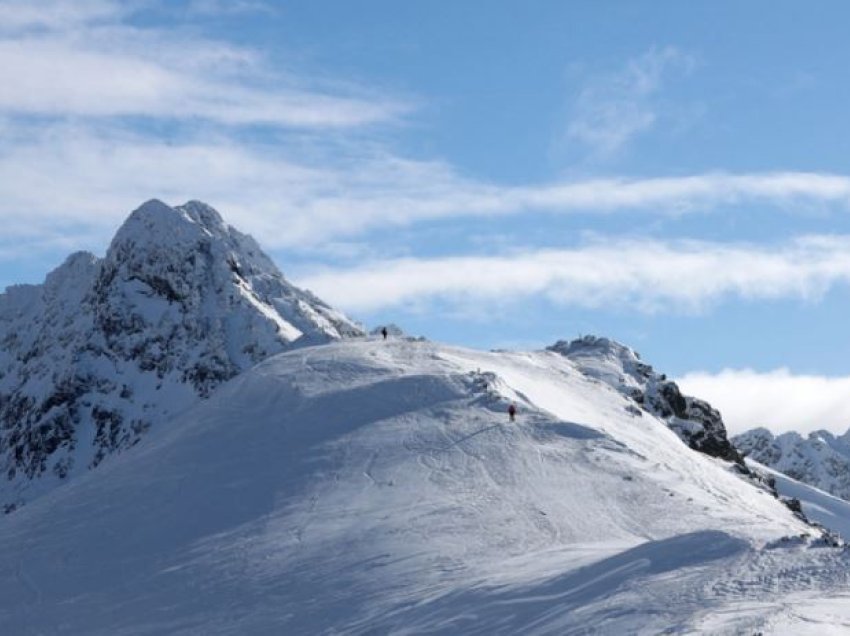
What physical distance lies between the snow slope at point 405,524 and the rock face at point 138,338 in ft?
344

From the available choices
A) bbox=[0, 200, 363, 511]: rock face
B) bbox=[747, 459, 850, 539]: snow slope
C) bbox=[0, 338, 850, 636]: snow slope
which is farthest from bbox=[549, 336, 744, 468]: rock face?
bbox=[0, 200, 363, 511]: rock face

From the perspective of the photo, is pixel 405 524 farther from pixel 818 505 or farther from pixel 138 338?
pixel 138 338

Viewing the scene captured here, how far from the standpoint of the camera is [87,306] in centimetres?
18800

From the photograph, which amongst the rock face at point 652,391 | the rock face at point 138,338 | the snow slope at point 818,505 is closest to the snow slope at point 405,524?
the rock face at point 652,391

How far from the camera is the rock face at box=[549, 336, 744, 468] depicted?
76.1 metres

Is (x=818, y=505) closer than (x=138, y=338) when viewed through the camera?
Yes

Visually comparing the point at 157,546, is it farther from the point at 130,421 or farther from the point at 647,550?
the point at 130,421

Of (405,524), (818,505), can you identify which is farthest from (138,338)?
(405,524)

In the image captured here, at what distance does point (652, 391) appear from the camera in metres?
80.1

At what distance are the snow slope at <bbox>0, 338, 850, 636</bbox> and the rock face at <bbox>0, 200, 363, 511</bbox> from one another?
105 meters

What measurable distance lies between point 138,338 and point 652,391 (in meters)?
108

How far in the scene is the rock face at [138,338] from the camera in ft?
548

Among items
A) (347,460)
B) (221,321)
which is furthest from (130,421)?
(347,460)

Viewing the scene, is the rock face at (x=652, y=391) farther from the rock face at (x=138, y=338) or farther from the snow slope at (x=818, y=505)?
the rock face at (x=138, y=338)
